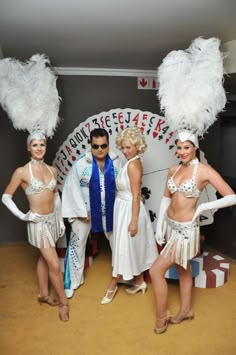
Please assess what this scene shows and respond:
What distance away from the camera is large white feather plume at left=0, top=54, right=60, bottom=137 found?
8.39ft

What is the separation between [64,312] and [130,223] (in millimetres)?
809

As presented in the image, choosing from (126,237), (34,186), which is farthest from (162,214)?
(34,186)

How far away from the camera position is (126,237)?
104 inches

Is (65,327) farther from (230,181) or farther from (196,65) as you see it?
(230,181)

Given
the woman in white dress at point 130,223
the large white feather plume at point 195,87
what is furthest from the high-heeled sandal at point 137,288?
the large white feather plume at point 195,87

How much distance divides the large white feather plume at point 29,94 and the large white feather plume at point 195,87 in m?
0.89

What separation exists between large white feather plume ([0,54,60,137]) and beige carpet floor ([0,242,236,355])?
1.35 meters

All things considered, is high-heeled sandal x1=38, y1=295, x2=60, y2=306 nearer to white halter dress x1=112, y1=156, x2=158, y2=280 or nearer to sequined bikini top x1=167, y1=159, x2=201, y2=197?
white halter dress x1=112, y1=156, x2=158, y2=280

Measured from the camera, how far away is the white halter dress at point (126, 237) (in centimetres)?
264

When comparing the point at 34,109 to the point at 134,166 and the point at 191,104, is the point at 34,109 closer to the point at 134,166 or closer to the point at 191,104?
the point at 134,166

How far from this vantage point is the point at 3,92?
256 centimetres

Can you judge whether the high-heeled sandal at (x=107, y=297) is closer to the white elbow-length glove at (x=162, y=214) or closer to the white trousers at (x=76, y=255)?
the white trousers at (x=76, y=255)

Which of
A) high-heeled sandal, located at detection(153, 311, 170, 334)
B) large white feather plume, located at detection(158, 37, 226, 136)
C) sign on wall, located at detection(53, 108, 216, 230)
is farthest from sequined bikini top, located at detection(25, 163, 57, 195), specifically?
high-heeled sandal, located at detection(153, 311, 170, 334)

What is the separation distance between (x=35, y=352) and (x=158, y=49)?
2.40 meters
